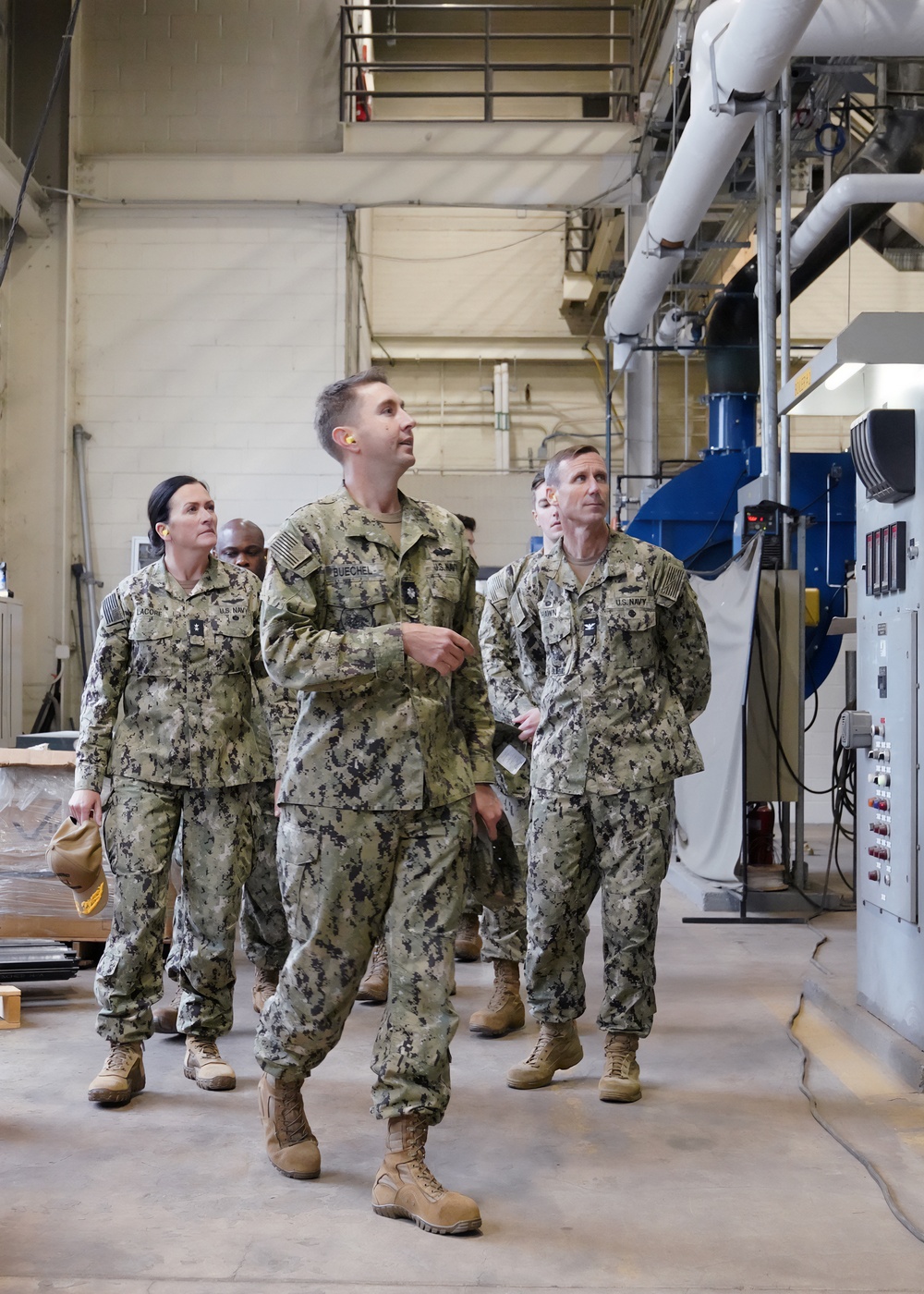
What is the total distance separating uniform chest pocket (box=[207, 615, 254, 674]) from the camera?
11.7ft

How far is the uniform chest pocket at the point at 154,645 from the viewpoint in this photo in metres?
3.52

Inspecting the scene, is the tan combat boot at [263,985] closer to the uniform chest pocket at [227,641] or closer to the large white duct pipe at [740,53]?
the uniform chest pocket at [227,641]

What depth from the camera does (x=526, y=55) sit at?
14711 millimetres

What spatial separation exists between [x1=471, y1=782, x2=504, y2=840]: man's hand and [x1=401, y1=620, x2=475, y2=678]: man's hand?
317mm

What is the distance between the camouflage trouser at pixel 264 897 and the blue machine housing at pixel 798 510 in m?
3.55

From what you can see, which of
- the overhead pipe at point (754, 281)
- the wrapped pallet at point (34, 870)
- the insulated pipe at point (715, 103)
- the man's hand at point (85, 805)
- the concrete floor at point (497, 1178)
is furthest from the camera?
the overhead pipe at point (754, 281)

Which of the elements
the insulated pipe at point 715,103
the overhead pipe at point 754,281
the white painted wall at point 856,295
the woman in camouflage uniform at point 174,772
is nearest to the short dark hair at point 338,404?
the woman in camouflage uniform at point 174,772

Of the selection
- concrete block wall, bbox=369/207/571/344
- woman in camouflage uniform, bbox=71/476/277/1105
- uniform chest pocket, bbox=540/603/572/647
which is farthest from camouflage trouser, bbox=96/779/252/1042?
concrete block wall, bbox=369/207/571/344

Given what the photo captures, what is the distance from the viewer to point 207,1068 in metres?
3.50

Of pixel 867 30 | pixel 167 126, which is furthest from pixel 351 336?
pixel 867 30

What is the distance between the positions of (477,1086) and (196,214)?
338 inches

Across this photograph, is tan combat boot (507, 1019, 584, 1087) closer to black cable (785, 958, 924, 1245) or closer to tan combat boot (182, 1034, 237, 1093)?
black cable (785, 958, 924, 1245)

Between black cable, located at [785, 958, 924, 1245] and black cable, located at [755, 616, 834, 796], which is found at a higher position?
black cable, located at [755, 616, 834, 796]

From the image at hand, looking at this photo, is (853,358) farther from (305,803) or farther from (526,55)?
(526,55)
